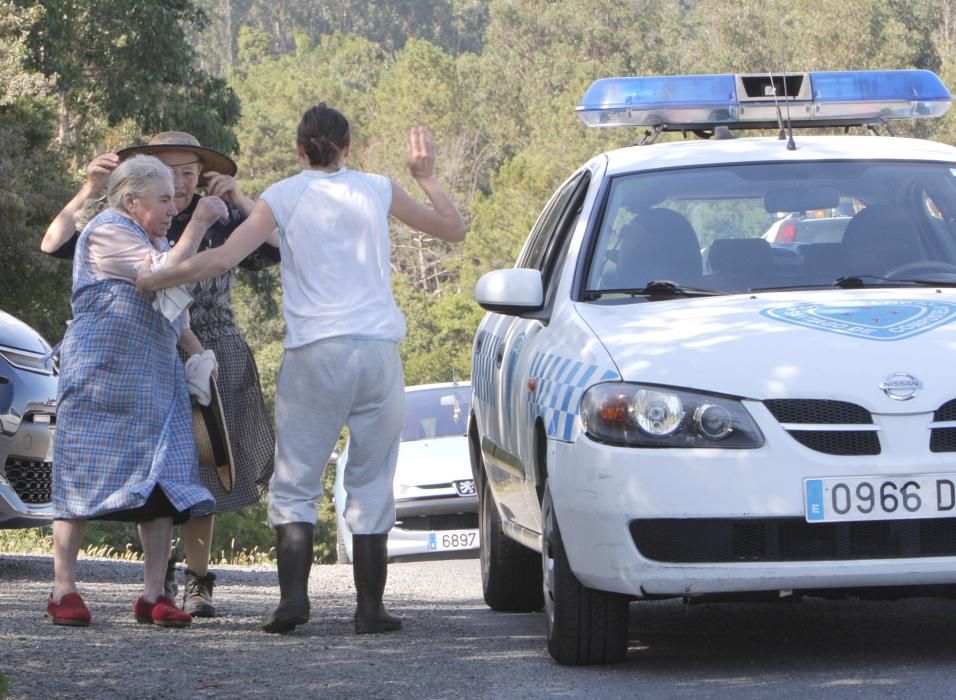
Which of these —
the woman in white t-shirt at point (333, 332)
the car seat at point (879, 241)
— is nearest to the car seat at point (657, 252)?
the car seat at point (879, 241)

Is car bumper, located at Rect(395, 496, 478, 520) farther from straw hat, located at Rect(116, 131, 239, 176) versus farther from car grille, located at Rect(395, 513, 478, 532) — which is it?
straw hat, located at Rect(116, 131, 239, 176)

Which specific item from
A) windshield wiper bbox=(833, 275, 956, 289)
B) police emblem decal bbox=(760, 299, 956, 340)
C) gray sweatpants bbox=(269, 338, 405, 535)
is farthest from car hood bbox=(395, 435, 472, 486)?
police emblem decal bbox=(760, 299, 956, 340)

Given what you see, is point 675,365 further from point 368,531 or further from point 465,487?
point 465,487

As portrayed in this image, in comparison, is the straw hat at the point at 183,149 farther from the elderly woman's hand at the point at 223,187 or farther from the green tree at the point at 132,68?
the green tree at the point at 132,68

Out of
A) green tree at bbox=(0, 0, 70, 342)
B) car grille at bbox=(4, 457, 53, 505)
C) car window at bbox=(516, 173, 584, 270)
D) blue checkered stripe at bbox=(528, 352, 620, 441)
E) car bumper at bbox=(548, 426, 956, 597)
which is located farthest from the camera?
green tree at bbox=(0, 0, 70, 342)

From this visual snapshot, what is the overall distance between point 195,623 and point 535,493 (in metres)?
1.62

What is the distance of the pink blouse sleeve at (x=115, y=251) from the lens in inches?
259

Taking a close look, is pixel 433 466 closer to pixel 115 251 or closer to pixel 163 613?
pixel 163 613

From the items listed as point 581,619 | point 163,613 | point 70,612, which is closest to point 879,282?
point 581,619

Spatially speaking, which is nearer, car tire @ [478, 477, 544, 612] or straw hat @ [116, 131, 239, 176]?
straw hat @ [116, 131, 239, 176]

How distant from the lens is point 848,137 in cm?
708

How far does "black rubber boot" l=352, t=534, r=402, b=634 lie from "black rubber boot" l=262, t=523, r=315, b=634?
0.18 metres

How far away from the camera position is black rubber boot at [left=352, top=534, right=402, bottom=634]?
6.67m

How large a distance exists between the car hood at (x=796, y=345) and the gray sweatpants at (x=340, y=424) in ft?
3.31
